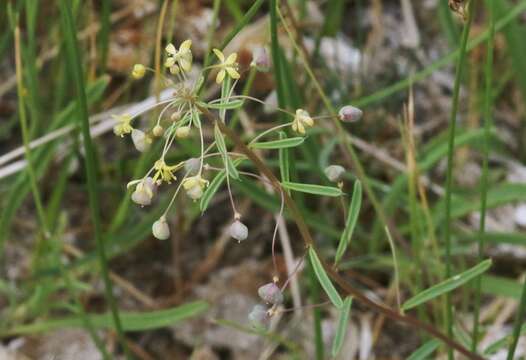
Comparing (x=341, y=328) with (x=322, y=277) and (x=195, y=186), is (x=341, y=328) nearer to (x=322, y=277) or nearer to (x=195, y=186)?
(x=322, y=277)

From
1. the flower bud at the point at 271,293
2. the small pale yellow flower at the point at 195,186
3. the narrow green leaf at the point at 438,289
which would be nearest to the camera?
the small pale yellow flower at the point at 195,186

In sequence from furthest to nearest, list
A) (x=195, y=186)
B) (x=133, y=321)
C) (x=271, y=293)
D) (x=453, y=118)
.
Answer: (x=133, y=321) → (x=453, y=118) → (x=271, y=293) → (x=195, y=186)

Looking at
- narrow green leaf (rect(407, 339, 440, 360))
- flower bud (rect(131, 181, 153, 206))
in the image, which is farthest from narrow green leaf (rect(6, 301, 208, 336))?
flower bud (rect(131, 181, 153, 206))

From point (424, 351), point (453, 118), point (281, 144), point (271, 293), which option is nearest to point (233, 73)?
point (281, 144)

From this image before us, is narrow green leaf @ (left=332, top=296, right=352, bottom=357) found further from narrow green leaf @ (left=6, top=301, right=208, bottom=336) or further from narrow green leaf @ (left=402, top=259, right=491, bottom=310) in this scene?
narrow green leaf @ (left=6, top=301, right=208, bottom=336)

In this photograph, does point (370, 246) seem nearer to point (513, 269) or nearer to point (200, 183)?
point (513, 269)

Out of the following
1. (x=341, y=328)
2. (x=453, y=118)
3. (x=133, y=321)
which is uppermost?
(x=453, y=118)

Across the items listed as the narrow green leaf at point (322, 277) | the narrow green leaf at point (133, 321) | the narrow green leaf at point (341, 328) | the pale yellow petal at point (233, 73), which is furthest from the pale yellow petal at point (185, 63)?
the narrow green leaf at point (133, 321)

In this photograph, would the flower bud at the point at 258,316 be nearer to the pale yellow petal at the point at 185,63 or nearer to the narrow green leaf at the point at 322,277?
the narrow green leaf at the point at 322,277
